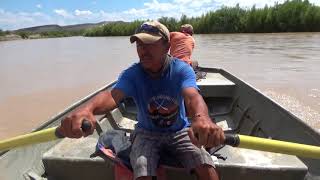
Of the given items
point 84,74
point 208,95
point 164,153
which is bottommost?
point 84,74

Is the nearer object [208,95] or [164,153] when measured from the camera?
[164,153]

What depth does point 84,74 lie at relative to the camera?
15.2 meters

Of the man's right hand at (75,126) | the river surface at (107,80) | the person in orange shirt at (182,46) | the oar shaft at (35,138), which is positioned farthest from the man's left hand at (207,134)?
the river surface at (107,80)

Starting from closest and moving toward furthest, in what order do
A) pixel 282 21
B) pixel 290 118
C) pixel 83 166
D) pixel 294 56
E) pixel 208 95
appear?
1. pixel 83 166
2. pixel 290 118
3. pixel 208 95
4. pixel 294 56
5. pixel 282 21

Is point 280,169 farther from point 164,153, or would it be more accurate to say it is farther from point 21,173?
point 21,173

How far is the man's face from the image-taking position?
254 centimetres

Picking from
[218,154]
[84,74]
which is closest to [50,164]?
[218,154]

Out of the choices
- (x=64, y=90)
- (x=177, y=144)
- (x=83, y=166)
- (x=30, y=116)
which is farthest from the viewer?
(x=64, y=90)

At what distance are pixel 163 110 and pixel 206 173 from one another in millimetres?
494

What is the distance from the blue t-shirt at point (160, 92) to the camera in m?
2.67

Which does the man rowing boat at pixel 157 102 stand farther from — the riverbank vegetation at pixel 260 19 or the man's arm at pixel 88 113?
the riverbank vegetation at pixel 260 19

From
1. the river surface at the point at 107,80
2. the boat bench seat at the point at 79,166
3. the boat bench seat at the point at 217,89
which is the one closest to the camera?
the boat bench seat at the point at 79,166

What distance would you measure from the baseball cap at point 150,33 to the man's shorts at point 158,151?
2.04ft

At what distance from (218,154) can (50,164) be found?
1.25m
